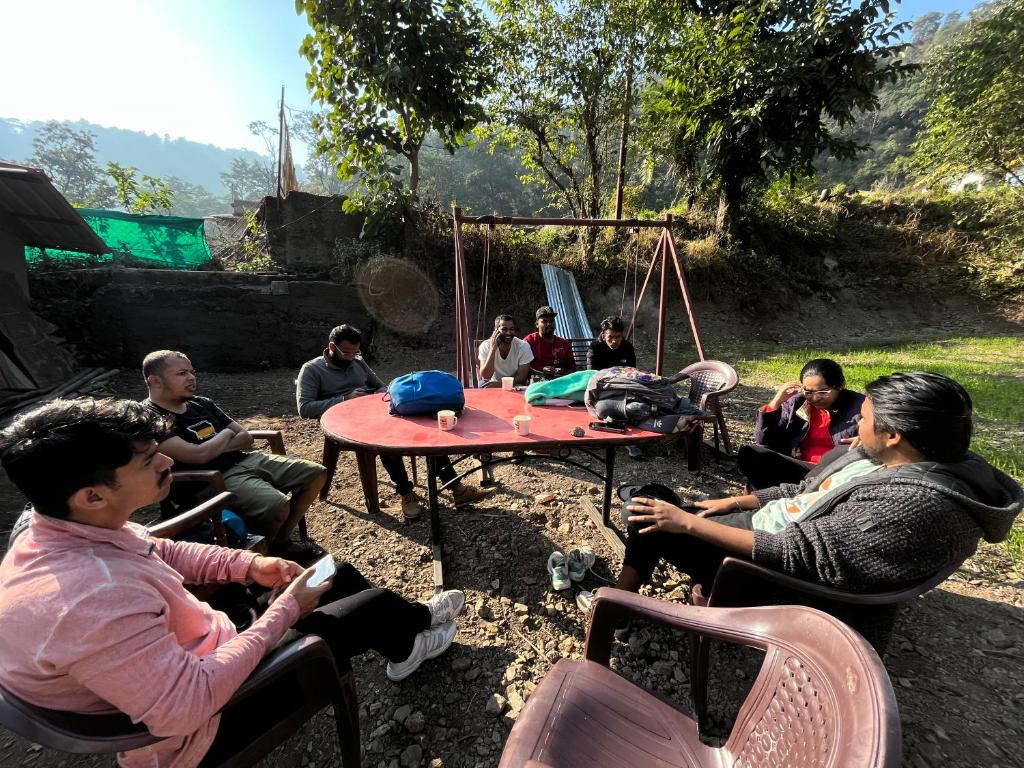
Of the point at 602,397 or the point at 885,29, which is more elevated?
the point at 885,29

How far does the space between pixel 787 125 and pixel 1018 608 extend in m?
9.70

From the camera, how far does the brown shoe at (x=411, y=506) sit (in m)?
Answer: 2.94

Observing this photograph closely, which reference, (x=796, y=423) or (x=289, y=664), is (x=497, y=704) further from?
(x=796, y=423)

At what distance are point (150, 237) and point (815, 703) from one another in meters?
10.8

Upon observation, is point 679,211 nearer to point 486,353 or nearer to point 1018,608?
point 486,353

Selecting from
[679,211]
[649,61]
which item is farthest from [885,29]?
[679,211]

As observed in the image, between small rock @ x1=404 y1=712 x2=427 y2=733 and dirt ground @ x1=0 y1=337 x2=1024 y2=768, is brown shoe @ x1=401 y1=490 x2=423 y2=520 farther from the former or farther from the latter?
small rock @ x1=404 y1=712 x2=427 y2=733

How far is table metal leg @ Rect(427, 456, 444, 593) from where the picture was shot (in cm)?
233

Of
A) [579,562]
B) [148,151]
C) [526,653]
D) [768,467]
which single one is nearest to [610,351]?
[768,467]

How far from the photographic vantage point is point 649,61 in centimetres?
959

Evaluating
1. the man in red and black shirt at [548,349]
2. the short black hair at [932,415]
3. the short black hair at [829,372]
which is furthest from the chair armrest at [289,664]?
the man in red and black shirt at [548,349]

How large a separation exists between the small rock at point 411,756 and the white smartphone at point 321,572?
80 centimetres

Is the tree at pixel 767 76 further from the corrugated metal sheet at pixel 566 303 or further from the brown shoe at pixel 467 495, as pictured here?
the brown shoe at pixel 467 495

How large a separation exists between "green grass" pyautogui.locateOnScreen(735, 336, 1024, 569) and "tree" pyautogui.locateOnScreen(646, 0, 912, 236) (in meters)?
4.38
